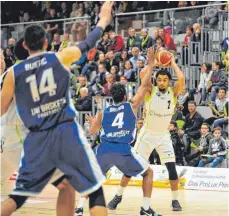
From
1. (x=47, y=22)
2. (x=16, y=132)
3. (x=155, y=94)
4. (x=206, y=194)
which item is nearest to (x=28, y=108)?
(x=16, y=132)

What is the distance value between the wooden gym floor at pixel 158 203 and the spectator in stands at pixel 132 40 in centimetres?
701

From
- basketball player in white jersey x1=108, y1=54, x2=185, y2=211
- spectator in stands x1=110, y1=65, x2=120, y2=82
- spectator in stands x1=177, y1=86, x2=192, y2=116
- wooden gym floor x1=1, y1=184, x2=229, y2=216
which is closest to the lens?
wooden gym floor x1=1, y1=184, x2=229, y2=216

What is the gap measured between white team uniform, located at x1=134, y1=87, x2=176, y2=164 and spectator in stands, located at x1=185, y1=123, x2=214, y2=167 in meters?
5.41

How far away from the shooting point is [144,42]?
69.6ft

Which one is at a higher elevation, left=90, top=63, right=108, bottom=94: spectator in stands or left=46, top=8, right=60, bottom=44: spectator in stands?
left=46, top=8, right=60, bottom=44: spectator in stands

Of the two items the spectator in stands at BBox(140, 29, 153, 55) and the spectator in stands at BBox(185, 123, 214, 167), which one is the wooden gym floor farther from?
the spectator in stands at BBox(140, 29, 153, 55)

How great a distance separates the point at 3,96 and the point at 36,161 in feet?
2.26

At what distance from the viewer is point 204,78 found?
755 inches

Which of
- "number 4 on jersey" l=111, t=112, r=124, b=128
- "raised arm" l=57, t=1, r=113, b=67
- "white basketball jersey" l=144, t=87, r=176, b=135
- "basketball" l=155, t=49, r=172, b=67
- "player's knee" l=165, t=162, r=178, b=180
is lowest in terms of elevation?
"player's knee" l=165, t=162, r=178, b=180

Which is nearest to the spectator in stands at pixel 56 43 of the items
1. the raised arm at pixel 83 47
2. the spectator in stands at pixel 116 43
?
the spectator in stands at pixel 116 43

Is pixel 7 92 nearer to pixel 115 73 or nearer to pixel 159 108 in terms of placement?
pixel 159 108

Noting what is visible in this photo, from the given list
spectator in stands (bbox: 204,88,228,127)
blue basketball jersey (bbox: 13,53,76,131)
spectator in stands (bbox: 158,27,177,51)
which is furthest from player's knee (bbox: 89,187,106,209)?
spectator in stands (bbox: 158,27,177,51)

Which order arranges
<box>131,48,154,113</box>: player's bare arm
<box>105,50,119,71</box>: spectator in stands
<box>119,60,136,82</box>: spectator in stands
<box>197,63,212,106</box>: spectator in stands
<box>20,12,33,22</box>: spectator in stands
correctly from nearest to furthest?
<box>131,48,154,113</box>: player's bare arm → <box>197,63,212,106</box>: spectator in stands → <box>119,60,136,82</box>: spectator in stands → <box>105,50,119,71</box>: spectator in stands → <box>20,12,33,22</box>: spectator in stands

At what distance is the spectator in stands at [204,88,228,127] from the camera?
17.7 metres
